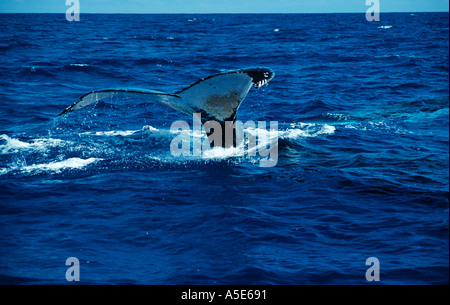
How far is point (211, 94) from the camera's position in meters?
9.13

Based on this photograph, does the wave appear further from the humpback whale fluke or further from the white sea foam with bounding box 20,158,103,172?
the humpback whale fluke

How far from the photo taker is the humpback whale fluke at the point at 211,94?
26.9ft

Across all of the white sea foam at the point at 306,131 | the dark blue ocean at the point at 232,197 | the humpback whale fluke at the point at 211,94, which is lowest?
the dark blue ocean at the point at 232,197

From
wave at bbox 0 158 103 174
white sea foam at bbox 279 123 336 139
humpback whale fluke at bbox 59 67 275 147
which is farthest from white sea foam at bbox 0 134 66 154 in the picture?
white sea foam at bbox 279 123 336 139

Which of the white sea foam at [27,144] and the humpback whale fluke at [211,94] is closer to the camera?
the humpback whale fluke at [211,94]

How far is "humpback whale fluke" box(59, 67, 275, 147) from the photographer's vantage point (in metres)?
8.20

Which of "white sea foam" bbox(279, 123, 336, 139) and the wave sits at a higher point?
"white sea foam" bbox(279, 123, 336, 139)

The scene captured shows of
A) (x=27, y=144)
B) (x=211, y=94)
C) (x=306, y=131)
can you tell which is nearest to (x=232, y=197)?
(x=211, y=94)

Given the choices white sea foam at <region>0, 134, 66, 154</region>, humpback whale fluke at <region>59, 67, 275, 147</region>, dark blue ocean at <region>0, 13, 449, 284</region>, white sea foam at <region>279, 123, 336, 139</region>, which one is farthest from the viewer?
white sea foam at <region>279, 123, 336, 139</region>

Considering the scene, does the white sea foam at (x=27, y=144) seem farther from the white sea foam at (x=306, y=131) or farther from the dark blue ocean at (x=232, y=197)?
the white sea foam at (x=306, y=131)

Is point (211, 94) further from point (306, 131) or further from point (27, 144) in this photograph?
point (27, 144)

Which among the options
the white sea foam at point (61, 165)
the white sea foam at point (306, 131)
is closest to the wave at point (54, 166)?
the white sea foam at point (61, 165)

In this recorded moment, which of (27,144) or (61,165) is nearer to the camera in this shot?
(61,165)

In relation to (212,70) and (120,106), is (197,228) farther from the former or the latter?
(212,70)
